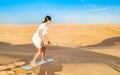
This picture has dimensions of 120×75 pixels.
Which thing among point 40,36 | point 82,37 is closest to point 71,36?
point 82,37

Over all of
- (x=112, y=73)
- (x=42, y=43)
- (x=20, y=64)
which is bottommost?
(x=112, y=73)

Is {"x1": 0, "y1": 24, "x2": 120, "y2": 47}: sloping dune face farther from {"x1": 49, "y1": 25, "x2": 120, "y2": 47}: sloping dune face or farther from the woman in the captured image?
the woman

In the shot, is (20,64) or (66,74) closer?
(66,74)

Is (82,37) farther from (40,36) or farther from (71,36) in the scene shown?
(40,36)

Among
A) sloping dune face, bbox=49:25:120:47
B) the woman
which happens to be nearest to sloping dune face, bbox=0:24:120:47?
sloping dune face, bbox=49:25:120:47

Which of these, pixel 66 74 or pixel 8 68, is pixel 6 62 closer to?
pixel 8 68

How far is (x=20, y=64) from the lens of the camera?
9.01m

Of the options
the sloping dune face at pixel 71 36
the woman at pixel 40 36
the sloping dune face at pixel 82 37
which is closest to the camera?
the woman at pixel 40 36

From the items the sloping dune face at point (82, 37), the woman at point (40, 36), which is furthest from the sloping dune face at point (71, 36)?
the woman at point (40, 36)

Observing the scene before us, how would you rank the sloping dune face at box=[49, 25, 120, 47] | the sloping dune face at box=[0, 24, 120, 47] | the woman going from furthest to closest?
the sloping dune face at box=[49, 25, 120, 47]
the sloping dune face at box=[0, 24, 120, 47]
the woman

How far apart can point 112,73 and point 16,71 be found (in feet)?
10.8

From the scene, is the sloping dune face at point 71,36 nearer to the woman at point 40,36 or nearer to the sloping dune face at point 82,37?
the sloping dune face at point 82,37

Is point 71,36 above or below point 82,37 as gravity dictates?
above

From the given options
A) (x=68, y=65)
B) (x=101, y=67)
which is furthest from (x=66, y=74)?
(x=101, y=67)
